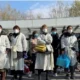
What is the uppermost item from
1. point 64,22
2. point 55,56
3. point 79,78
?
point 64,22

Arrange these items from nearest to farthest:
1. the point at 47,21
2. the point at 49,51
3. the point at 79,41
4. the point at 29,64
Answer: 1. the point at 49,51
2. the point at 79,41
3. the point at 29,64
4. the point at 47,21

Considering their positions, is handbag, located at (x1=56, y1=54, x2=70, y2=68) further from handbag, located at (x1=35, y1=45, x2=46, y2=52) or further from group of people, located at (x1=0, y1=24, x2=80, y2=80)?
handbag, located at (x1=35, y1=45, x2=46, y2=52)

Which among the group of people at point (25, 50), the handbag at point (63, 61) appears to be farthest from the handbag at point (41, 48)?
the handbag at point (63, 61)

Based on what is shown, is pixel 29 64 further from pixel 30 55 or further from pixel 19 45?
pixel 19 45

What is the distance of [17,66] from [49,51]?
114 cm

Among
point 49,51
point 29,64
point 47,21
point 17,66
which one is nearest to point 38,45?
point 49,51

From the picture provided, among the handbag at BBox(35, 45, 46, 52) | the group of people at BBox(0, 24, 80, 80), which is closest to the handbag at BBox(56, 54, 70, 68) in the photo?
the group of people at BBox(0, 24, 80, 80)

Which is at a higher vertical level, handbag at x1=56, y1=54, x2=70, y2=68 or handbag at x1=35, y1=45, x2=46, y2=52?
handbag at x1=35, y1=45, x2=46, y2=52

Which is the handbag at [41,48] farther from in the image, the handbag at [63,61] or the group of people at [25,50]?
the handbag at [63,61]

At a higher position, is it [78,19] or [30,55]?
[78,19]

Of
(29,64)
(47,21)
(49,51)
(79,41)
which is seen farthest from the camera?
(47,21)

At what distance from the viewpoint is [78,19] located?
1825 cm

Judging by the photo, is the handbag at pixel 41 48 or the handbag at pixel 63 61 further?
the handbag at pixel 63 61

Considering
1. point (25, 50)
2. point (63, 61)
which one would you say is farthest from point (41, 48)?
point (63, 61)
